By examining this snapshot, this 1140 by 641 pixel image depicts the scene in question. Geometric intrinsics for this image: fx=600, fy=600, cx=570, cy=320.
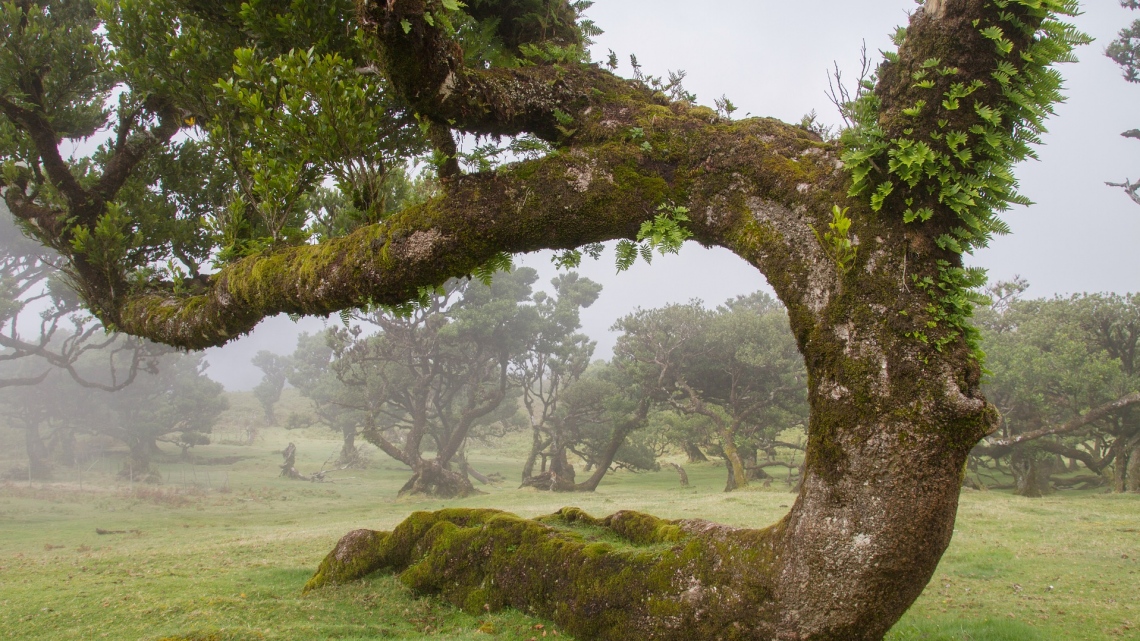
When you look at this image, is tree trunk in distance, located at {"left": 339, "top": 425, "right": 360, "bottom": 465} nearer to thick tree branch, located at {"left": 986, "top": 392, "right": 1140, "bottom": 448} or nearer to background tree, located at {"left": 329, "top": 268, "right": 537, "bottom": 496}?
background tree, located at {"left": 329, "top": 268, "right": 537, "bottom": 496}

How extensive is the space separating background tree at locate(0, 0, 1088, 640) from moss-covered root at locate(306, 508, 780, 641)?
3 cm

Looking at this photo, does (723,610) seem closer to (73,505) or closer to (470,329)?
(73,505)

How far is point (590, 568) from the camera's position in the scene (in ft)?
23.3

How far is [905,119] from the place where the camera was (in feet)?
15.8

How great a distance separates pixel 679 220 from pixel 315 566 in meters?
10.5

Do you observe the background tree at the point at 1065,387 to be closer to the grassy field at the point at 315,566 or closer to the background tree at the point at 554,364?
the grassy field at the point at 315,566

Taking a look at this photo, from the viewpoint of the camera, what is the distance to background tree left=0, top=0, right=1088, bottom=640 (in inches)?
179

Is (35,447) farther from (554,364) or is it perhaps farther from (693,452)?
(693,452)

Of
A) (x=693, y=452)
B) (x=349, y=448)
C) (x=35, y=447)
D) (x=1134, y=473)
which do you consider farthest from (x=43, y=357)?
(x=1134, y=473)

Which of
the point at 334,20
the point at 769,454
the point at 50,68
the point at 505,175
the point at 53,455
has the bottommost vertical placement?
the point at 53,455

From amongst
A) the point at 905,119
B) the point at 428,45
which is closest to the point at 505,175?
the point at 428,45

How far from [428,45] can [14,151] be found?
9.95m

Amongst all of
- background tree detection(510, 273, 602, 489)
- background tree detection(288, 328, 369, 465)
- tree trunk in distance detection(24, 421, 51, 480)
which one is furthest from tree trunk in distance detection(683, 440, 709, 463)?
tree trunk in distance detection(24, 421, 51, 480)

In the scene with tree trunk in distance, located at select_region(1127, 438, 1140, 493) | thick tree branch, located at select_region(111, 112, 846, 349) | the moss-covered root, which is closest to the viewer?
thick tree branch, located at select_region(111, 112, 846, 349)
